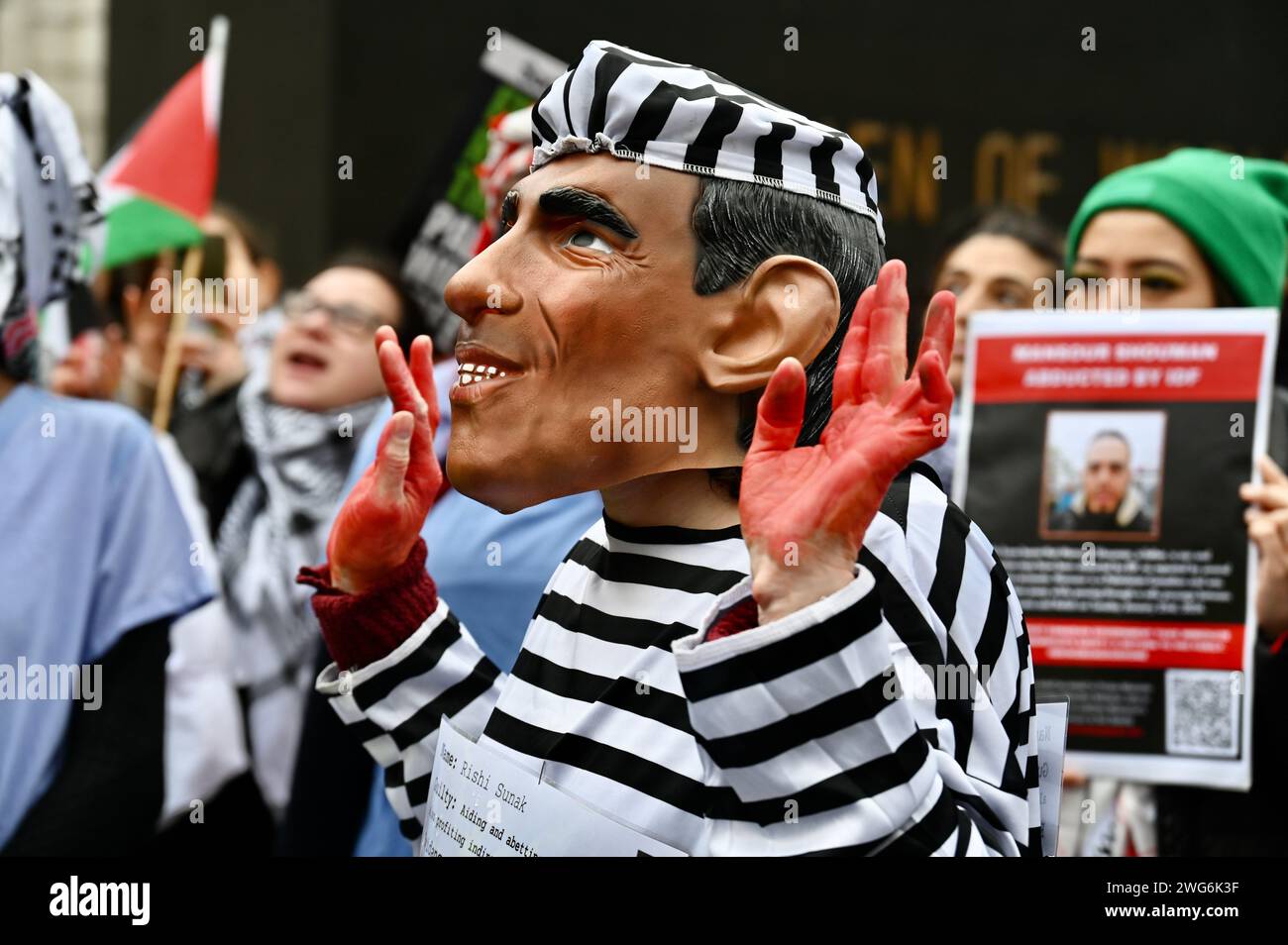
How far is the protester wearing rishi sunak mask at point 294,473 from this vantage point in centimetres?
463

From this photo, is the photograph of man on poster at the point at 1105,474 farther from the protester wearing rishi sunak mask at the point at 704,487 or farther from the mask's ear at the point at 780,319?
the mask's ear at the point at 780,319

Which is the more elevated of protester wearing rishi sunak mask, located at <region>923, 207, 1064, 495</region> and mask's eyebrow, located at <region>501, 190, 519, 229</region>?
protester wearing rishi sunak mask, located at <region>923, 207, 1064, 495</region>

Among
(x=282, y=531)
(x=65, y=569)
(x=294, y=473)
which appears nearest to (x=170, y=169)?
(x=294, y=473)

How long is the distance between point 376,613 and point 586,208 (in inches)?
22.9

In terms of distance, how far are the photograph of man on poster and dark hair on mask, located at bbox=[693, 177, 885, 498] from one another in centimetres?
145

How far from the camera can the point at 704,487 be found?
1.80m

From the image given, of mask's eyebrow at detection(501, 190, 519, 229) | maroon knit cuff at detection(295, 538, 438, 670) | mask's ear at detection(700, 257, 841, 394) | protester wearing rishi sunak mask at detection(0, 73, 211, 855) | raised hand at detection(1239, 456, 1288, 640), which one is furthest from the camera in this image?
raised hand at detection(1239, 456, 1288, 640)

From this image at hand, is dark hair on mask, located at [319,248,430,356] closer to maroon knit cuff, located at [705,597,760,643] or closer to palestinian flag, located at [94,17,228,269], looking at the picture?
palestinian flag, located at [94,17,228,269]

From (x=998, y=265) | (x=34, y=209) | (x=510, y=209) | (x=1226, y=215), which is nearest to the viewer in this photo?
(x=510, y=209)

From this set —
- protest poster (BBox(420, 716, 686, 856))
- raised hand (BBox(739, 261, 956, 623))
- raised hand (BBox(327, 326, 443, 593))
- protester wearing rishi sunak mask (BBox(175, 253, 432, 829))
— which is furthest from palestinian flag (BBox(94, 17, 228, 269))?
raised hand (BBox(739, 261, 956, 623))

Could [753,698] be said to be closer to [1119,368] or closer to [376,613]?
[376,613]

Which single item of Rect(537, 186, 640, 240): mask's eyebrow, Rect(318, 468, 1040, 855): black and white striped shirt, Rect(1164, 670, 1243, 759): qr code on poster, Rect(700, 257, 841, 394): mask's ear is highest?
Rect(537, 186, 640, 240): mask's eyebrow

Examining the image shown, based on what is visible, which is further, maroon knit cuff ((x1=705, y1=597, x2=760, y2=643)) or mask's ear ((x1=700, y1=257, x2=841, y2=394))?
mask's ear ((x1=700, y1=257, x2=841, y2=394))

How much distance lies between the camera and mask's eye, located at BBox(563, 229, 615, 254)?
69.6 inches
